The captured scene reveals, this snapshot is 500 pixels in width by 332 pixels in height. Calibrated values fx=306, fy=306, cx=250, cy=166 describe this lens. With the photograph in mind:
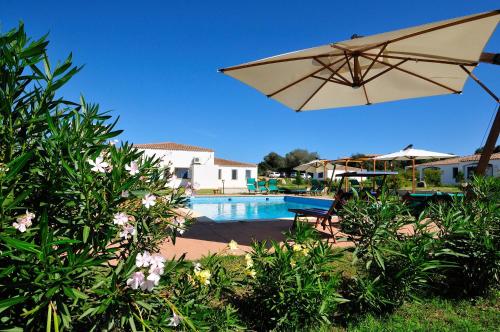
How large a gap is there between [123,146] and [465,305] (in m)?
3.80

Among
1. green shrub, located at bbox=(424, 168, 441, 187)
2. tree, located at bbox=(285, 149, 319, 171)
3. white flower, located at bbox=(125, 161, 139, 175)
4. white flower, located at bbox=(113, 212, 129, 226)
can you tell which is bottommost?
white flower, located at bbox=(113, 212, 129, 226)

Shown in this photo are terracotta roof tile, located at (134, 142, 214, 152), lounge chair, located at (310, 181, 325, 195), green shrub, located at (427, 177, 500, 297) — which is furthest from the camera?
terracotta roof tile, located at (134, 142, 214, 152)

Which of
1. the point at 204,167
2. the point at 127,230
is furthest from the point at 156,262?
the point at 204,167

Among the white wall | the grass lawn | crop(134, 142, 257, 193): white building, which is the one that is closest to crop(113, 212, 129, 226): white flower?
the grass lawn

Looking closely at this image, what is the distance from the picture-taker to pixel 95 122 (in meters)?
1.85

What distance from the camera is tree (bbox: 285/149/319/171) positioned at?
220 feet

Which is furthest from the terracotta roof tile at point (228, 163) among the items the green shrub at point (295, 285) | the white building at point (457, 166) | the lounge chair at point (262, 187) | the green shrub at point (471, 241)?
the green shrub at point (295, 285)

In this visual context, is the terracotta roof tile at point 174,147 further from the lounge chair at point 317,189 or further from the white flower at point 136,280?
the white flower at point 136,280

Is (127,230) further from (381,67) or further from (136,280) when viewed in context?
(381,67)

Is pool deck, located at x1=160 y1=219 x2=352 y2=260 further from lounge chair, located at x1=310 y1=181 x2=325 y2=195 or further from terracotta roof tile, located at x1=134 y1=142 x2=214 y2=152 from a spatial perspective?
terracotta roof tile, located at x1=134 y1=142 x2=214 y2=152

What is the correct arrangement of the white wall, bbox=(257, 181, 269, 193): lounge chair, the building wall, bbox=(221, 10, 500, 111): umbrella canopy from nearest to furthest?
bbox=(221, 10, 500, 111): umbrella canopy → bbox=(257, 181, 269, 193): lounge chair → the white wall → the building wall

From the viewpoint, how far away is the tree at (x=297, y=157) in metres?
66.9

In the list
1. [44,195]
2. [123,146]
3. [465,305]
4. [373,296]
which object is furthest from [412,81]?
[44,195]

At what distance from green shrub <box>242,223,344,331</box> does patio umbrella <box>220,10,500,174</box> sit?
2.91 meters
